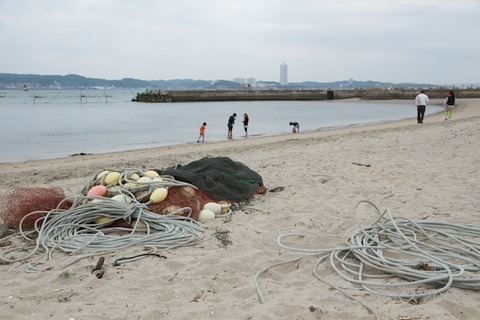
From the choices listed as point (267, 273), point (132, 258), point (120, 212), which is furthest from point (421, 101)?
point (132, 258)

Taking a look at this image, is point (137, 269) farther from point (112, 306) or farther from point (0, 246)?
point (0, 246)

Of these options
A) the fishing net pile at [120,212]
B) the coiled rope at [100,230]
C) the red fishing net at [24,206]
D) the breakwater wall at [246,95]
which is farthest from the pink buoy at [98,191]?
the breakwater wall at [246,95]

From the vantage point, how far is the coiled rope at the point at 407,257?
3.10 metres

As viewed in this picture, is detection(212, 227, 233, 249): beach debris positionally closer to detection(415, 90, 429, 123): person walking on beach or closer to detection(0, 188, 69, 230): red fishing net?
detection(0, 188, 69, 230): red fishing net

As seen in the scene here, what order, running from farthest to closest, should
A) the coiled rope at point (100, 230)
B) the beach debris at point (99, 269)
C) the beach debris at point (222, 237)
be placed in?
the beach debris at point (222, 237) < the coiled rope at point (100, 230) < the beach debris at point (99, 269)

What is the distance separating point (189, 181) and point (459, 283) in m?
3.58

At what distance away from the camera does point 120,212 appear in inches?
184

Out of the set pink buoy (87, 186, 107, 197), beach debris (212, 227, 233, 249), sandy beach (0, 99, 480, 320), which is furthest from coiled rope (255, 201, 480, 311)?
pink buoy (87, 186, 107, 197)

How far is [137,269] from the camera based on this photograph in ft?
11.9

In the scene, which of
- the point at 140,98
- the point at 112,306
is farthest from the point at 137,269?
the point at 140,98

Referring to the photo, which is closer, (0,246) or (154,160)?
(0,246)

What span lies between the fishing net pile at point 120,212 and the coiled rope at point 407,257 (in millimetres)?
1234

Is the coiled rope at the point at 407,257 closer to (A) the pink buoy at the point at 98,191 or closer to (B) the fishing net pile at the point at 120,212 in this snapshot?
(B) the fishing net pile at the point at 120,212

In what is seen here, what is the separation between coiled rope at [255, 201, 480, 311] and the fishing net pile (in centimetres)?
123
